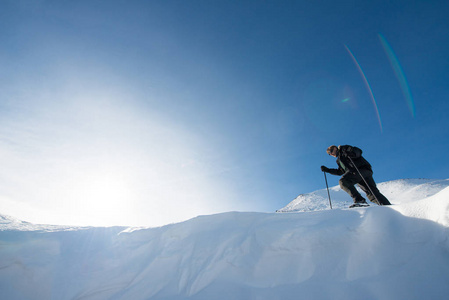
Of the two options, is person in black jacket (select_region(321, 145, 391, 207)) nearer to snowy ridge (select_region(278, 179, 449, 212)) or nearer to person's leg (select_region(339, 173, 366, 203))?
person's leg (select_region(339, 173, 366, 203))

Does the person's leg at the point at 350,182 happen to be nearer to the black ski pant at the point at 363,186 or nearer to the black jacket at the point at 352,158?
the black ski pant at the point at 363,186

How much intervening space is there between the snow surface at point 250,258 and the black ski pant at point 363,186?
2520mm

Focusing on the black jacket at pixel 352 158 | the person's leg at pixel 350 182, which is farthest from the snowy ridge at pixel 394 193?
the black jacket at pixel 352 158

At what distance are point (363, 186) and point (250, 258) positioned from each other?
4.27m

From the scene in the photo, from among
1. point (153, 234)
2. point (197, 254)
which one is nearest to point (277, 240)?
point (197, 254)

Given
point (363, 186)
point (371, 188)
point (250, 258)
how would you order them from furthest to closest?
1. point (363, 186)
2. point (371, 188)
3. point (250, 258)

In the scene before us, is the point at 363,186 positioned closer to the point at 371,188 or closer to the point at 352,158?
the point at 371,188

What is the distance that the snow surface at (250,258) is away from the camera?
208 centimetres

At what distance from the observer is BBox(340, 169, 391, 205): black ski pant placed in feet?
16.5

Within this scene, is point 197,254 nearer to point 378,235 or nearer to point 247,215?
point 247,215

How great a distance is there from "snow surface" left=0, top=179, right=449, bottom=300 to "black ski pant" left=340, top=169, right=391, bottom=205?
8.27ft

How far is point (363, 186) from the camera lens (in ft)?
17.7

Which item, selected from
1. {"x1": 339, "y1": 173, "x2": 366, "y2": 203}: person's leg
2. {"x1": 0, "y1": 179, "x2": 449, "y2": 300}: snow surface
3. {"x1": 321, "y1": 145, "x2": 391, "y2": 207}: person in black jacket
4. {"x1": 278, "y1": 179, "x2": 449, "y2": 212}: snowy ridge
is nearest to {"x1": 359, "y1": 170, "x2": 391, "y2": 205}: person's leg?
{"x1": 321, "y1": 145, "x2": 391, "y2": 207}: person in black jacket

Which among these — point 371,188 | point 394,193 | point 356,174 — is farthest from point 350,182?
point 394,193
